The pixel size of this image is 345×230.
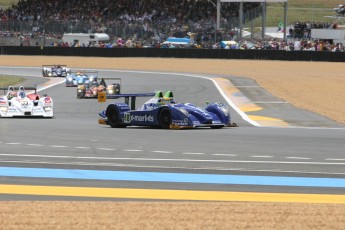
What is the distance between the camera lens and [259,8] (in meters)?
74.5

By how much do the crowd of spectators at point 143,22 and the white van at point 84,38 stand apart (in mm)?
456

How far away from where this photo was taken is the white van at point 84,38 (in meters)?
62.7

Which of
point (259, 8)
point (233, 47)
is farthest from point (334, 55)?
point (259, 8)

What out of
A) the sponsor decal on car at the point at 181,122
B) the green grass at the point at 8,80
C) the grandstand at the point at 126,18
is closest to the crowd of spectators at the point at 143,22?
the grandstand at the point at 126,18

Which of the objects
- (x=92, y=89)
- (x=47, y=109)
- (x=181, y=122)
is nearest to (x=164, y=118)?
(x=181, y=122)

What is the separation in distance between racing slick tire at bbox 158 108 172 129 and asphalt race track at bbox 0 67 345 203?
32 centimetres

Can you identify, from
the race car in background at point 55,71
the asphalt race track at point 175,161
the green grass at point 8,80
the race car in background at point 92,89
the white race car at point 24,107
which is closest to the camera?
the asphalt race track at point 175,161

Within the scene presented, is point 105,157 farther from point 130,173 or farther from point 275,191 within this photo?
point 275,191

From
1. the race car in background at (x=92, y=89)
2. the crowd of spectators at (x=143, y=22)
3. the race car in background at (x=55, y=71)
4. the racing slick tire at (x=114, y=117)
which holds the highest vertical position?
the crowd of spectators at (x=143, y=22)

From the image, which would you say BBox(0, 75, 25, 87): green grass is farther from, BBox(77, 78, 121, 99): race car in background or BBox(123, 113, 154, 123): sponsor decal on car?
BBox(123, 113, 154, 123): sponsor decal on car

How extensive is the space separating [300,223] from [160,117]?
10.3 m

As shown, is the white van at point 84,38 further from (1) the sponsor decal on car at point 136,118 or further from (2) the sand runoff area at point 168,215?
(2) the sand runoff area at point 168,215

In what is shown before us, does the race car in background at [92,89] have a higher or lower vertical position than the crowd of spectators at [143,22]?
lower

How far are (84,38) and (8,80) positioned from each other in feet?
75.4
